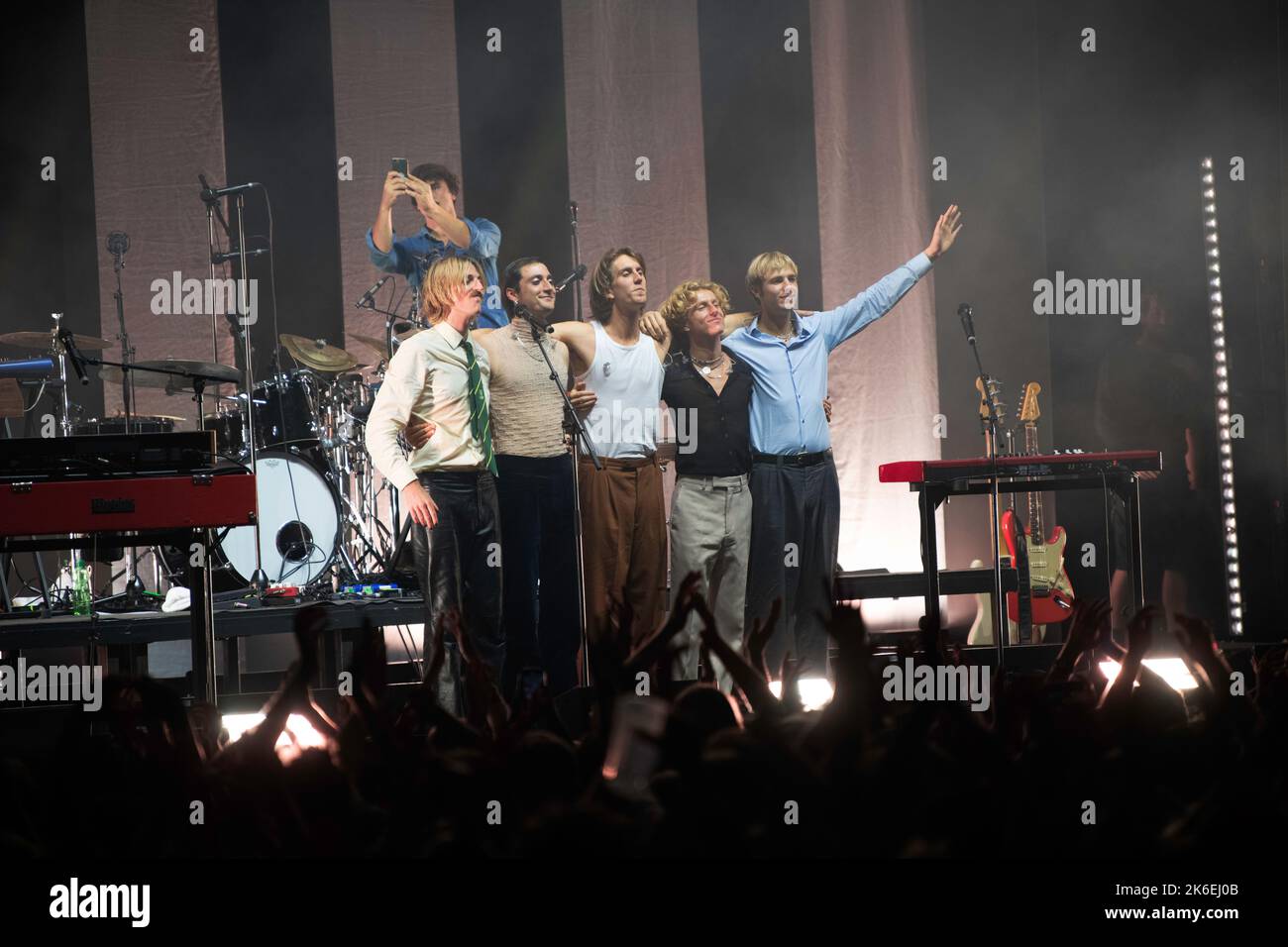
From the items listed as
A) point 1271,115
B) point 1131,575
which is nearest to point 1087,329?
point 1271,115

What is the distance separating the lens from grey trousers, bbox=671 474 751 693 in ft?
16.3

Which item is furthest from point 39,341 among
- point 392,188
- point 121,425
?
point 392,188

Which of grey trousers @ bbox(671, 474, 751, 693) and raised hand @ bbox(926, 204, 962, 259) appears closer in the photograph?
grey trousers @ bbox(671, 474, 751, 693)

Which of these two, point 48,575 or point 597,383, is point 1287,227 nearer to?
point 597,383

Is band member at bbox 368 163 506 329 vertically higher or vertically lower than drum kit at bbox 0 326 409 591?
higher

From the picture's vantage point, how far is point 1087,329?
6.20 m

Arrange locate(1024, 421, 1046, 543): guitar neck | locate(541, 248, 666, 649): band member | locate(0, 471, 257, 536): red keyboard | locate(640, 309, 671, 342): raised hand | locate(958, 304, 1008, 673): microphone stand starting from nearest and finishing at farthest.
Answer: locate(0, 471, 257, 536): red keyboard → locate(958, 304, 1008, 673): microphone stand → locate(541, 248, 666, 649): band member → locate(640, 309, 671, 342): raised hand → locate(1024, 421, 1046, 543): guitar neck

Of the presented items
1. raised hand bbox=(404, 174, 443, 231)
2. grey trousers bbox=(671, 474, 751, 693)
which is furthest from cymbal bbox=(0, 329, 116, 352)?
grey trousers bbox=(671, 474, 751, 693)

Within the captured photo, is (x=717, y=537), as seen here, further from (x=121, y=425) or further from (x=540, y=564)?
(x=121, y=425)

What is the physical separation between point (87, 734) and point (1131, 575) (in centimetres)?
439

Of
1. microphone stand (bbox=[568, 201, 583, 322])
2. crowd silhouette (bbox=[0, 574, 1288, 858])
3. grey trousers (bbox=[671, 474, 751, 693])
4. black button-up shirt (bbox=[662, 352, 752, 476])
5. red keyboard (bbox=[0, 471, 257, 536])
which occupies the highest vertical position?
microphone stand (bbox=[568, 201, 583, 322])

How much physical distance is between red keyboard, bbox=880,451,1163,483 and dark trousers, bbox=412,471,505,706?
1.54m

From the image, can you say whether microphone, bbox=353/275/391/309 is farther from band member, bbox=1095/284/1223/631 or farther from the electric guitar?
band member, bbox=1095/284/1223/631

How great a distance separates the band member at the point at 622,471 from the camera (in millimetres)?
5012
